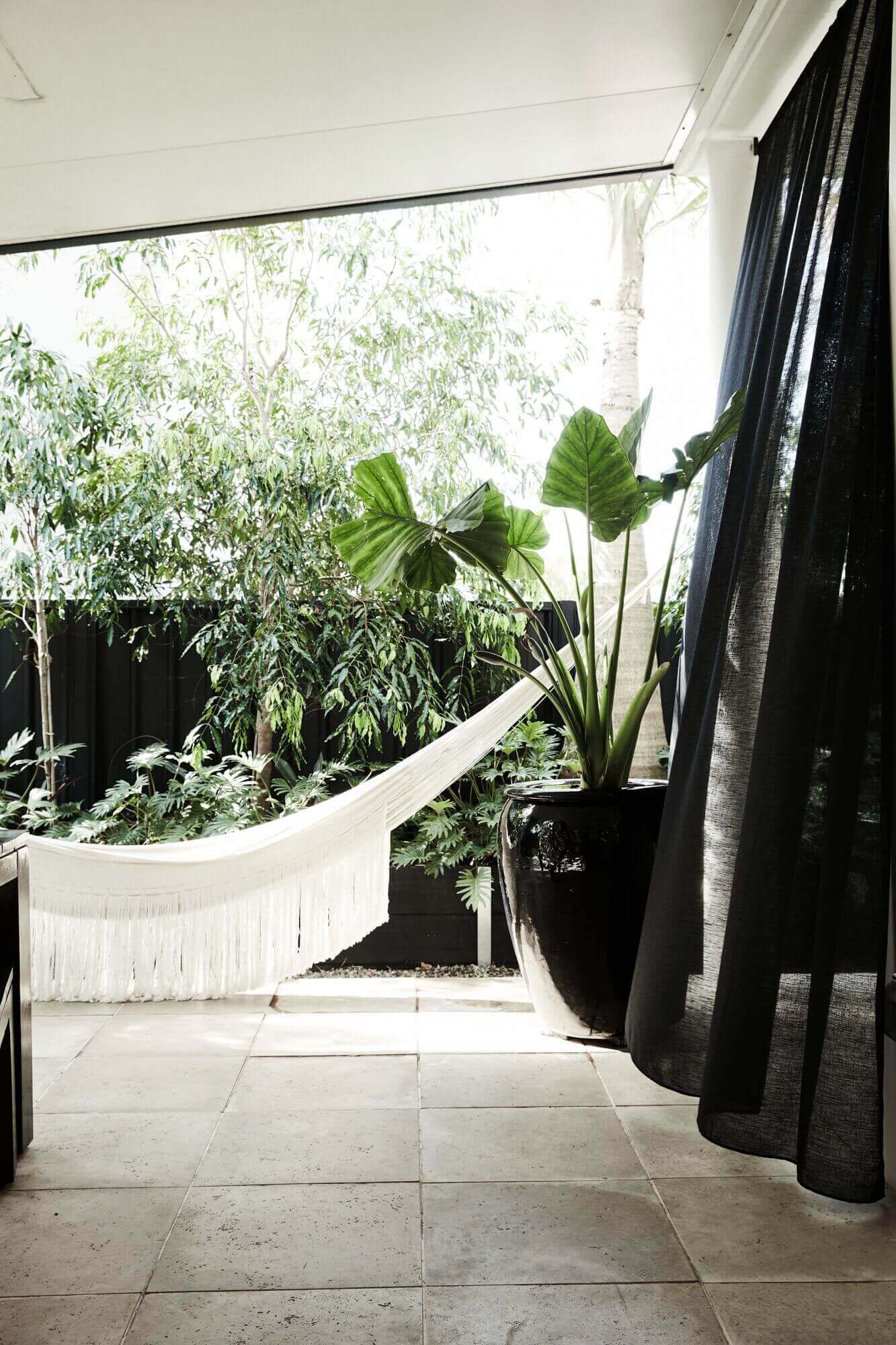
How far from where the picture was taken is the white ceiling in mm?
1711

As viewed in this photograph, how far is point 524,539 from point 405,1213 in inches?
55.6

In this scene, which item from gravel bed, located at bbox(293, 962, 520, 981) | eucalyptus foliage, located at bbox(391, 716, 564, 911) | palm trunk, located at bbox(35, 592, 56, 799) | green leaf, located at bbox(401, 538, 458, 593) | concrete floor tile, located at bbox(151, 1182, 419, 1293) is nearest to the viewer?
concrete floor tile, located at bbox(151, 1182, 419, 1293)

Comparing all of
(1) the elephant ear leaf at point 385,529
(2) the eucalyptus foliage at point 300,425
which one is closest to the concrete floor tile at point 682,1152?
(1) the elephant ear leaf at point 385,529

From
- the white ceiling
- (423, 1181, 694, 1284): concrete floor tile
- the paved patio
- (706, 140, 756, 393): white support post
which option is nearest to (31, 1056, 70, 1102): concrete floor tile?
the paved patio

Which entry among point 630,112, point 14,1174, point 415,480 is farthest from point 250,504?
point 14,1174

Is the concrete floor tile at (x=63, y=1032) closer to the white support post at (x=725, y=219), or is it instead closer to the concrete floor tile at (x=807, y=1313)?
the concrete floor tile at (x=807, y=1313)

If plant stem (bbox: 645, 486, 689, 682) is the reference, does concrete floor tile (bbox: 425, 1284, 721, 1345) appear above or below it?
below

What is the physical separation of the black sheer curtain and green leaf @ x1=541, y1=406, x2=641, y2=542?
0.34 m

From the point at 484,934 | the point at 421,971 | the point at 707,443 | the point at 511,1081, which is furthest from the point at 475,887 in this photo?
the point at 707,443

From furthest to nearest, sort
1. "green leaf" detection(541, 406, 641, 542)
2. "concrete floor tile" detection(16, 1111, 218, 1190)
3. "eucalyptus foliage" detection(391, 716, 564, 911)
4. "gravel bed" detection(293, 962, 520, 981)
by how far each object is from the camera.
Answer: "eucalyptus foliage" detection(391, 716, 564, 911), "gravel bed" detection(293, 962, 520, 981), "green leaf" detection(541, 406, 641, 542), "concrete floor tile" detection(16, 1111, 218, 1190)

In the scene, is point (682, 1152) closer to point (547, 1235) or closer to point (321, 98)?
point (547, 1235)

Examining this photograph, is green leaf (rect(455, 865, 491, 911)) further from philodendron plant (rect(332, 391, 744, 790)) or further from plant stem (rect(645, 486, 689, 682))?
plant stem (rect(645, 486, 689, 682))

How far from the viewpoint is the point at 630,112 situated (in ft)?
6.89

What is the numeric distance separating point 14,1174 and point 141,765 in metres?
1.78
